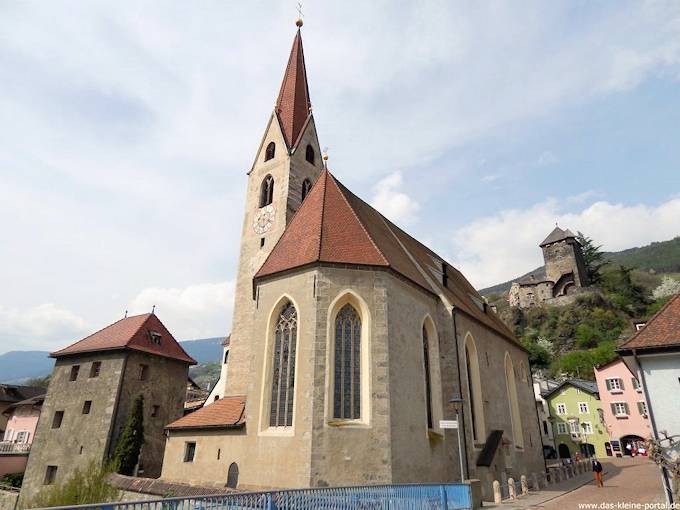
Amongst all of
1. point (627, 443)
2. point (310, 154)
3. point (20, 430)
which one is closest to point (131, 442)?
point (310, 154)

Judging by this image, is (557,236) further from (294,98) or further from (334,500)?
(334,500)

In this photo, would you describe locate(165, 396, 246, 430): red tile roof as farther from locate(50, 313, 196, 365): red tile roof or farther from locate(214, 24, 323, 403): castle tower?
locate(50, 313, 196, 365): red tile roof

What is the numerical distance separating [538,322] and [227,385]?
205 ft

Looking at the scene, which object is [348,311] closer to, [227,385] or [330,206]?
[330,206]

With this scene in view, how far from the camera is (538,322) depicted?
69.6 m

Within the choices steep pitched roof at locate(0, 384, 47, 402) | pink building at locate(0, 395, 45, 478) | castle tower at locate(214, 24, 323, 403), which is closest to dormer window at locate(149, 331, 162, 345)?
castle tower at locate(214, 24, 323, 403)

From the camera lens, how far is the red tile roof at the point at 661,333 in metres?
11.6

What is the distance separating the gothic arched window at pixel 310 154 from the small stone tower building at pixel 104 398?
40.7ft

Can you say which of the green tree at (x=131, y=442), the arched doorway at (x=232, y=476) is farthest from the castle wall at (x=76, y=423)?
the arched doorway at (x=232, y=476)

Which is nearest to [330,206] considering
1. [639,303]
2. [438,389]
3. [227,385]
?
[438,389]

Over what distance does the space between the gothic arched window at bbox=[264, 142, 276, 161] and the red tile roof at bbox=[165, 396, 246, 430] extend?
43.6ft

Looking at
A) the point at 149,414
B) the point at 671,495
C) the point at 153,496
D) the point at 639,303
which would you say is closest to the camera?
the point at 671,495

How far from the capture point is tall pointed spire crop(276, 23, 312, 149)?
24.7m

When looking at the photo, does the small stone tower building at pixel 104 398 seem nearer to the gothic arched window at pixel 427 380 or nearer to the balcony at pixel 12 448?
the balcony at pixel 12 448
